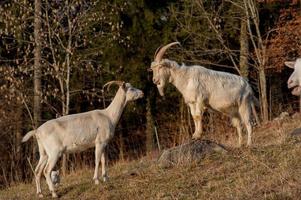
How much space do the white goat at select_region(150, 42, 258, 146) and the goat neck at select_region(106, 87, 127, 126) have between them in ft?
2.39

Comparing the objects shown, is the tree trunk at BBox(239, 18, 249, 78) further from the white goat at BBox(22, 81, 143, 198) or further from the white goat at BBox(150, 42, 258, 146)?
the white goat at BBox(22, 81, 143, 198)

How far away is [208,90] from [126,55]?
539 inches

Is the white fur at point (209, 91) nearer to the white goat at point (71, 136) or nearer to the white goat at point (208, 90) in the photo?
the white goat at point (208, 90)

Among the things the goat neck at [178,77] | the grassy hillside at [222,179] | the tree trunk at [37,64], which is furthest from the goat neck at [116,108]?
the tree trunk at [37,64]

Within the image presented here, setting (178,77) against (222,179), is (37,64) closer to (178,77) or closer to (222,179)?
(178,77)

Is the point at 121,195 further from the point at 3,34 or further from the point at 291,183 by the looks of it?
the point at 3,34

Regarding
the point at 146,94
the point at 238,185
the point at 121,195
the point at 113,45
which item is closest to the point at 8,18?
the point at 113,45

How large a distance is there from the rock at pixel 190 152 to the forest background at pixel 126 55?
5514 millimetres

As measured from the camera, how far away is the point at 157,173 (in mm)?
11734

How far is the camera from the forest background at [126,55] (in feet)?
70.6

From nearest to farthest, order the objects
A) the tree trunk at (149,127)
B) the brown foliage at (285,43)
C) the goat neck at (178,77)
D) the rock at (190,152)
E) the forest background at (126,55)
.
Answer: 1. the rock at (190,152)
2. the goat neck at (178,77)
3. the forest background at (126,55)
4. the brown foliage at (285,43)
5. the tree trunk at (149,127)

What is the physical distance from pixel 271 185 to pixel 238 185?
0.61 metres

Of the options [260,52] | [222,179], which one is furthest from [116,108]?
[260,52]

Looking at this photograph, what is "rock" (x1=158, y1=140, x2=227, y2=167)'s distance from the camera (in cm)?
1192
